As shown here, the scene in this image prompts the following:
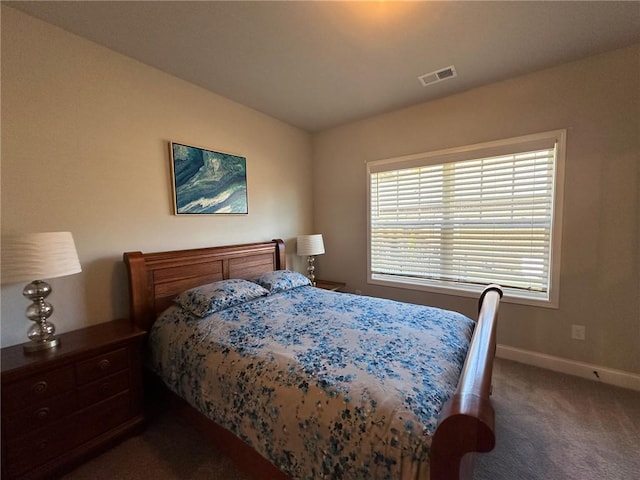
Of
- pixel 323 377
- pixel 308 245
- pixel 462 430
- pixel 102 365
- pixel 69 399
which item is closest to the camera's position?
pixel 462 430

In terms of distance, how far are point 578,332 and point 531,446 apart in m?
1.25

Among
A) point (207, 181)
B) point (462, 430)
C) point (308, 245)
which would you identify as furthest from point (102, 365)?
point (308, 245)

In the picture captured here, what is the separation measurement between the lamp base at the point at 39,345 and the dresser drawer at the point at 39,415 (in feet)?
0.93

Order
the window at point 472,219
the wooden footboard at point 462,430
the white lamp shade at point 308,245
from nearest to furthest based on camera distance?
1. the wooden footboard at point 462,430
2. the window at point 472,219
3. the white lamp shade at point 308,245

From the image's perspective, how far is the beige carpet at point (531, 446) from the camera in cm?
148

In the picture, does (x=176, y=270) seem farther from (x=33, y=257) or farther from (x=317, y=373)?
(x=317, y=373)

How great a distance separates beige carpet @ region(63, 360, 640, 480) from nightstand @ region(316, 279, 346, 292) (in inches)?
72.9

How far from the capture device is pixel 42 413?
1410mm

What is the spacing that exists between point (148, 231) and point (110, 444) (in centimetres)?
145

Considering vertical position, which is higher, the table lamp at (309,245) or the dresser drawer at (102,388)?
the table lamp at (309,245)

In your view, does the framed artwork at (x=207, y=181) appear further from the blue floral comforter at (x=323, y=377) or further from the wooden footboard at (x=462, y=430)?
the wooden footboard at (x=462, y=430)

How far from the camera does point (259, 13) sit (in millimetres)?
1642

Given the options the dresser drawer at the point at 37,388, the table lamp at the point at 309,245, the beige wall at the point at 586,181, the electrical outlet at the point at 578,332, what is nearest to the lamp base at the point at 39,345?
the dresser drawer at the point at 37,388

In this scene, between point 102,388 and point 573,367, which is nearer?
point 102,388
